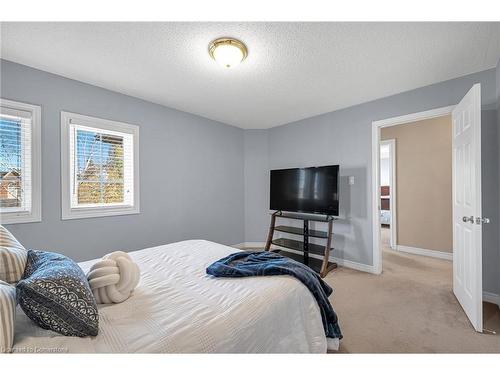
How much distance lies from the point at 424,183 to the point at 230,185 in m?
3.39

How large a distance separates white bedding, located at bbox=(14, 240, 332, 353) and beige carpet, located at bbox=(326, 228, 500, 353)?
49 cm

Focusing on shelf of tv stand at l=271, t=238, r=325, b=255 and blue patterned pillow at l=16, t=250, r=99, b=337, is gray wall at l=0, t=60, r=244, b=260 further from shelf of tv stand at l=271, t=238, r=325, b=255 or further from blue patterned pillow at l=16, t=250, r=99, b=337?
blue patterned pillow at l=16, t=250, r=99, b=337

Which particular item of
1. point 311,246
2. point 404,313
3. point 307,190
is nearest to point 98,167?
point 307,190

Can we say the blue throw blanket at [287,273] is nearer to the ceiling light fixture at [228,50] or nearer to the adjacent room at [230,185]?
the adjacent room at [230,185]

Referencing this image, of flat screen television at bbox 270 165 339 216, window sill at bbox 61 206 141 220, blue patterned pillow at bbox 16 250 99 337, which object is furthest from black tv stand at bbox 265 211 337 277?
blue patterned pillow at bbox 16 250 99 337

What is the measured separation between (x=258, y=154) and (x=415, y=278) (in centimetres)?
311

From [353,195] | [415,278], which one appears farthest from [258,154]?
[415,278]

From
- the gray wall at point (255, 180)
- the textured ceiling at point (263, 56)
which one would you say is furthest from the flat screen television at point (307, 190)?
the textured ceiling at point (263, 56)

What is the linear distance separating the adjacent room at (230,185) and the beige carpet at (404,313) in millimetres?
18

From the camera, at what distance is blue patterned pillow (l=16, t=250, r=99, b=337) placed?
→ 83 centimetres

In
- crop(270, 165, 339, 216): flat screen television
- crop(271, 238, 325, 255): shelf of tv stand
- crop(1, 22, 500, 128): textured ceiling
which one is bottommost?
crop(271, 238, 325, 255): shelf of tv stand

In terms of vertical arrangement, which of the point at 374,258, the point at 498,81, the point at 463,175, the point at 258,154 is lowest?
the point at 374,258
